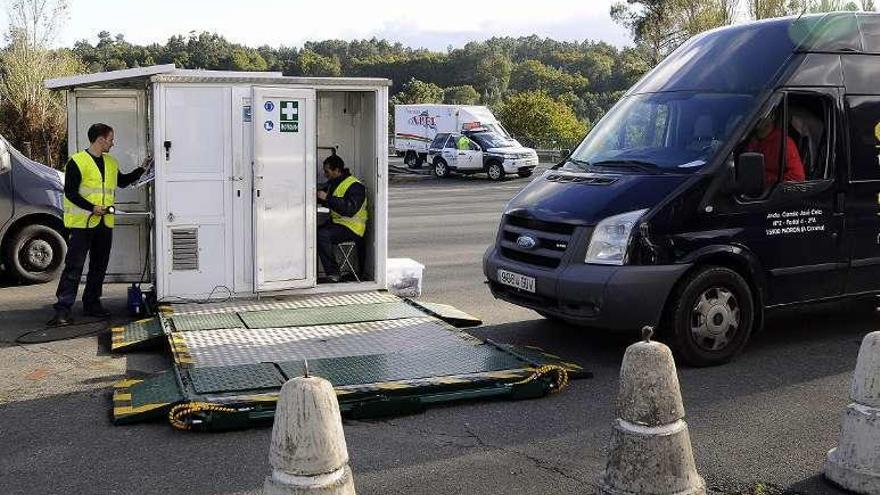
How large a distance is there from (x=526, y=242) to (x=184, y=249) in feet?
11.6

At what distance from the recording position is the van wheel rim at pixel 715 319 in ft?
23.7

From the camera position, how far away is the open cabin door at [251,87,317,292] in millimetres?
9227

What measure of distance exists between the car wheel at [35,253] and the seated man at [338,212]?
3.36 meters

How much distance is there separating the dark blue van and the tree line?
657cm

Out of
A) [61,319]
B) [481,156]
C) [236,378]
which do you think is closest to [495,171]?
[481,156]

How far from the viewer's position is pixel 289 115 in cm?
930

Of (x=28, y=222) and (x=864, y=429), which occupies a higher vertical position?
(x=28, y=222)

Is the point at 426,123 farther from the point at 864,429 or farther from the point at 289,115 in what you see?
the point at 864,429

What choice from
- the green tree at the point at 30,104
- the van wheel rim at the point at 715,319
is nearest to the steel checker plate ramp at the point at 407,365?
the van wheel rim at the point at 715,319

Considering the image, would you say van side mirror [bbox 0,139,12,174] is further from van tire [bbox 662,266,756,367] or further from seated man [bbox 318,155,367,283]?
van tire [bbox 662,266,756,367]

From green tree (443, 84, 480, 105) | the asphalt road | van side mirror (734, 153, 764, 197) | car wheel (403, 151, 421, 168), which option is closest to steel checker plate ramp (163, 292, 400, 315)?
the asphalt road

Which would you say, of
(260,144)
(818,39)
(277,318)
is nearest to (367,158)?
(260,144)

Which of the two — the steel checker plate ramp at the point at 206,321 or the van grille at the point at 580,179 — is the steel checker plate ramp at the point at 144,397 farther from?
the van grille at the point at 580,179

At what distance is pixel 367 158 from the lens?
35.4ft
